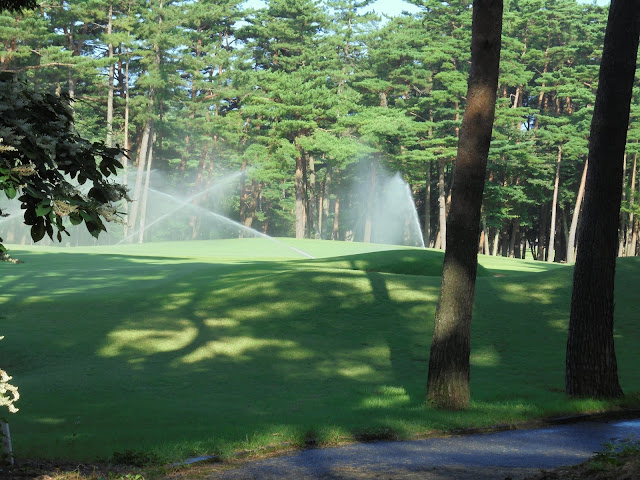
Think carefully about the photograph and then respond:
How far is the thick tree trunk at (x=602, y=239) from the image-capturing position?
1114 cm

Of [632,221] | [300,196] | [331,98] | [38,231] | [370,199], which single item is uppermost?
[331,98]

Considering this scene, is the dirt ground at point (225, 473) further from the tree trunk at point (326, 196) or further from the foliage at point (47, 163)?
the tree trunk at point (326, 196)

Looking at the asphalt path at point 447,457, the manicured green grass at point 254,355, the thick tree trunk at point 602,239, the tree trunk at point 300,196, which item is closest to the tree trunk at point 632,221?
the tree trunk at point 300,196

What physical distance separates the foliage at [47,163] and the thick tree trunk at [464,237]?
6.02m

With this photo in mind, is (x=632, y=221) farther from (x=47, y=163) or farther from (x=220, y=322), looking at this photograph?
(x=47, y=163)

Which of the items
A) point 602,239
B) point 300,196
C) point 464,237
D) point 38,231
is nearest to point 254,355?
point 464,237

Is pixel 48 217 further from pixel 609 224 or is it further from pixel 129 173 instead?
pixel 129 173

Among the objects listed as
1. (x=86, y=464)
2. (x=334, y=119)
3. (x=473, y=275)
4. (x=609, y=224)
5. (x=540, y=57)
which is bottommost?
(x=86, y=464)

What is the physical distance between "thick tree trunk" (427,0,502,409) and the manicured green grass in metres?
0.47

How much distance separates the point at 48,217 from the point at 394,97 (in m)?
67.4

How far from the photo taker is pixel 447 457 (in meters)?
7.91

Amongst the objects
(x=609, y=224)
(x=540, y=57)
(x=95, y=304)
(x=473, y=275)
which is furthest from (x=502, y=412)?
(x=540, y=57)

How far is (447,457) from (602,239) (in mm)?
4909

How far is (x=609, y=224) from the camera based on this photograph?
37.0ft
